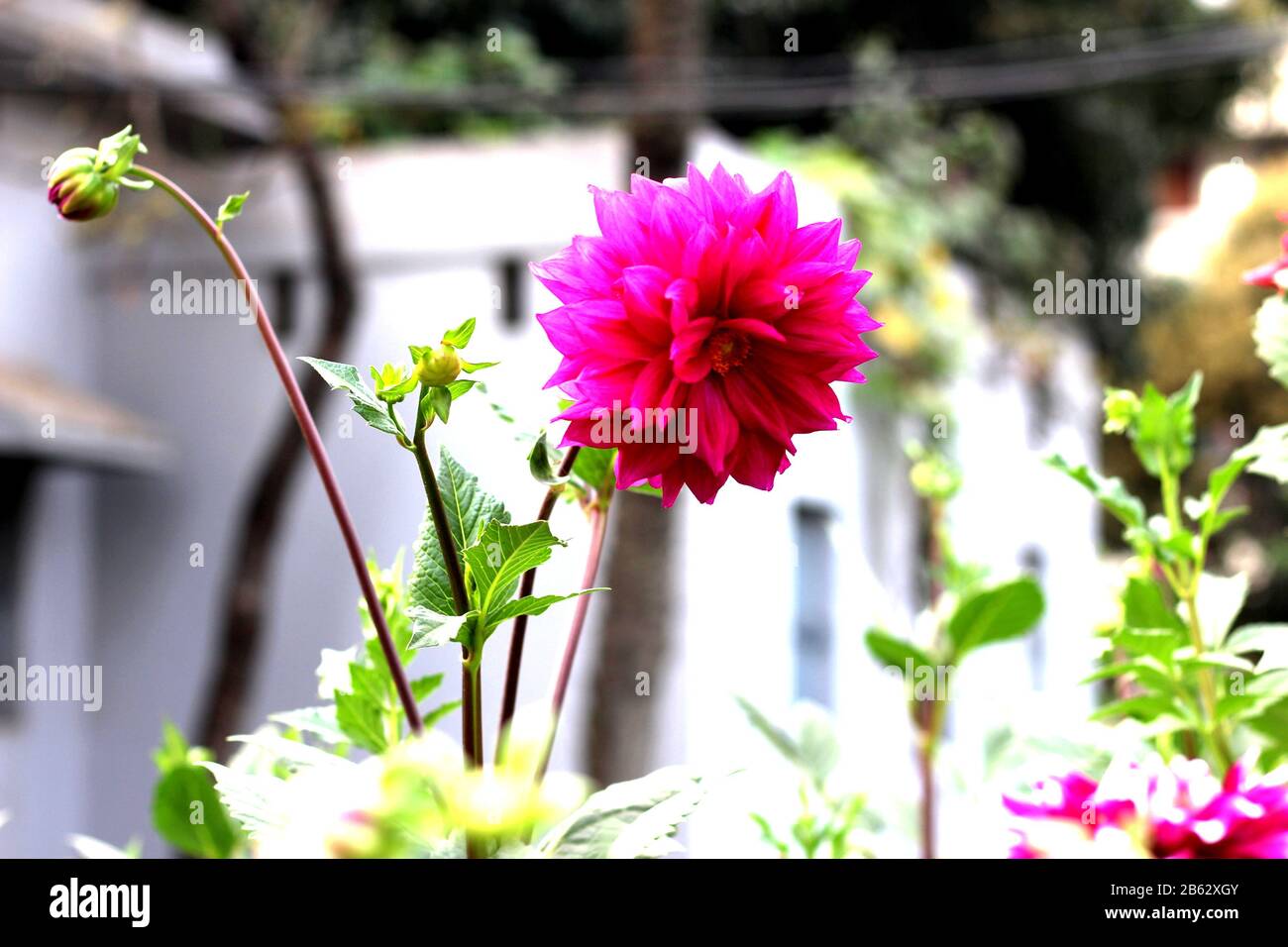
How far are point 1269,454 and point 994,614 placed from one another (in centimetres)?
25

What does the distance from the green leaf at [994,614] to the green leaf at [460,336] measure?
470 mm

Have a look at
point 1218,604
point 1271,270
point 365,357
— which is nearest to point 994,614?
point 1218,604

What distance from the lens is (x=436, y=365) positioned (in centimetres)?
42

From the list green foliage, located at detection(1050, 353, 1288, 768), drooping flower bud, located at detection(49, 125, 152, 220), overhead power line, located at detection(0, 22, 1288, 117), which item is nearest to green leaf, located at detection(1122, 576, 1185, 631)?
green foliage, located at detection(1050, 353, 1288, 768)

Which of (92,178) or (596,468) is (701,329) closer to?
(596,468)

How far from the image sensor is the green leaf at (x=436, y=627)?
40 cm

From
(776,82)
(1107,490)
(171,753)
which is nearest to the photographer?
(1107,490)

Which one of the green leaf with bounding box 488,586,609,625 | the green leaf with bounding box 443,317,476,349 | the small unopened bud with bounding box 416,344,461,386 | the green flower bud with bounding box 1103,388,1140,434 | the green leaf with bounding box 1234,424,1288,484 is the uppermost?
the green flower bud with bounding box 1103,388,1140,434

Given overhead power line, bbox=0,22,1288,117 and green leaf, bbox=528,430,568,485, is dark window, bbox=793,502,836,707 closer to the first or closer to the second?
overhead power line, bbox=0,22,1288,117

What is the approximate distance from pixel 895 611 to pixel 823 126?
8586mm

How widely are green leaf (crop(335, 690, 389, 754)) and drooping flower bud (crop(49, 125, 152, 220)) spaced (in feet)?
0.69

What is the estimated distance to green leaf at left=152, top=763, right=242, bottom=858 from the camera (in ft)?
2.16

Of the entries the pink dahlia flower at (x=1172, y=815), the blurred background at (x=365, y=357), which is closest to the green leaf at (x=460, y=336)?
the pink dahlia flower at (x=1172, y=815)

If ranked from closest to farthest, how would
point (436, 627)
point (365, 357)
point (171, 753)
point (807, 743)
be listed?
1. point (436, 627)
2. point (171, 753)
3. point (807, 743)
4. point (365, 357)
